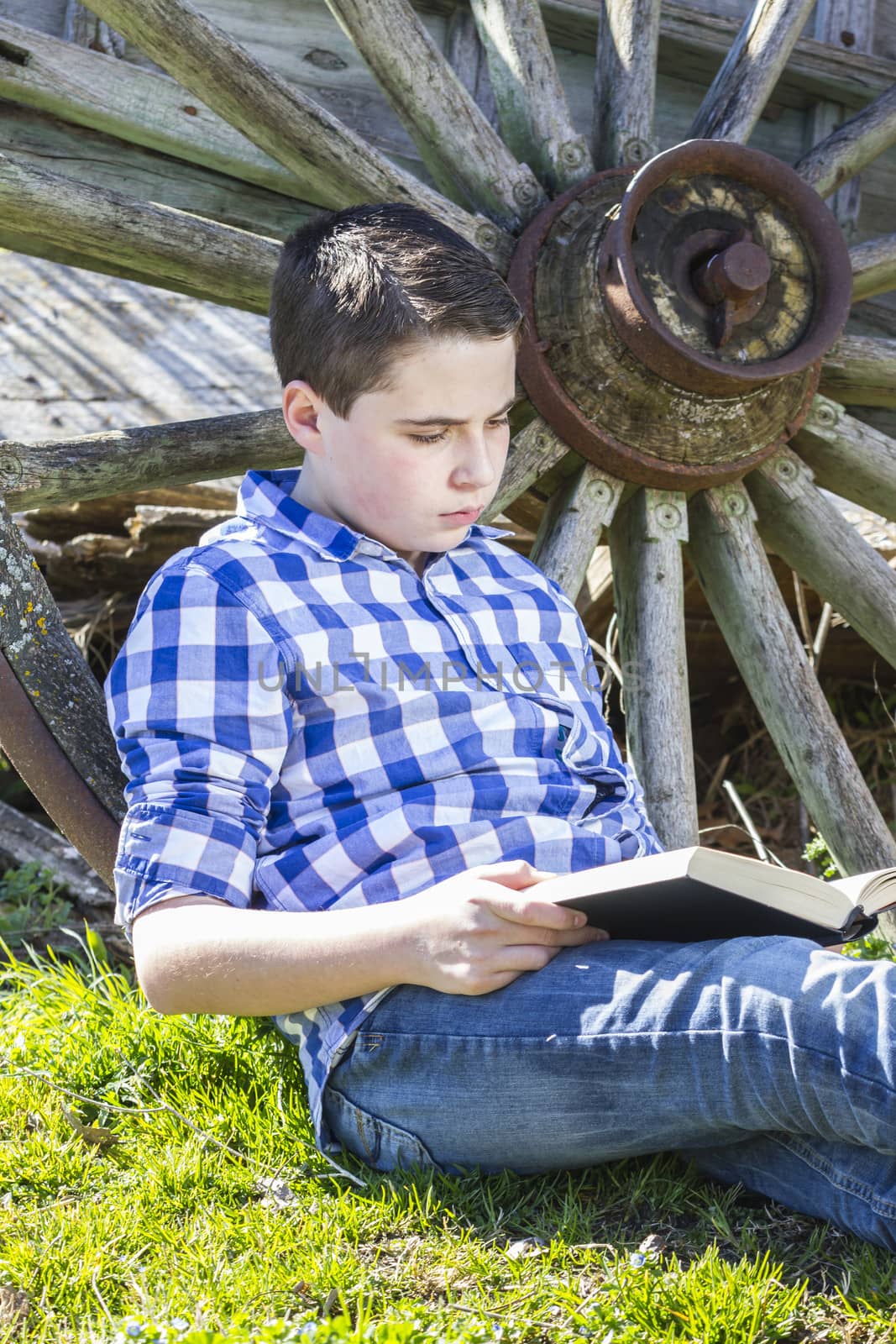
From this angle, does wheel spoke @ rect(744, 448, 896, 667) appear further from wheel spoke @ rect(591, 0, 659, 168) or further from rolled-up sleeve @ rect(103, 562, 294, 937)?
rolled-up sleeve @ rect(103, 562, 294, 937)

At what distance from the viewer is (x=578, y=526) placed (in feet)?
7.34

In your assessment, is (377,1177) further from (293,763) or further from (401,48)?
(401,48)

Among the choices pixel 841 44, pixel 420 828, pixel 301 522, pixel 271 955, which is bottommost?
pixel 271 955

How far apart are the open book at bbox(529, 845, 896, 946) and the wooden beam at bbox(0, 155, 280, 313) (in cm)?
131

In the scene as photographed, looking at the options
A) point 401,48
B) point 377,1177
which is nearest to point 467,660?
point 377,1177

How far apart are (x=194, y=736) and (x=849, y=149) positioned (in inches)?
72.7

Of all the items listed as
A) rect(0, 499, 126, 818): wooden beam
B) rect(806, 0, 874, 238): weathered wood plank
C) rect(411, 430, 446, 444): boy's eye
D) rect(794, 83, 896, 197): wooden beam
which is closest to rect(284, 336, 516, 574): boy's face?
rect(411, 430, 446, 444): boy's eye

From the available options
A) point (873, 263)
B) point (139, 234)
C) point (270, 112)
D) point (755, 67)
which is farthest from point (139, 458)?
point (873, 263)

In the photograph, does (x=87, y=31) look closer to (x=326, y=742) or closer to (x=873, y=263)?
(x=873, y=263)

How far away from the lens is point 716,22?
301 cm

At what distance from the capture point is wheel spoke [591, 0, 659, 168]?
239 cm

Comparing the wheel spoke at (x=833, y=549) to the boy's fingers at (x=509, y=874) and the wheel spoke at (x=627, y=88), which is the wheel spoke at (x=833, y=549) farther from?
the boy's fingers at (x=509, y=874)

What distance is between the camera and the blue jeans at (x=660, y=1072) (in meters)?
1.23

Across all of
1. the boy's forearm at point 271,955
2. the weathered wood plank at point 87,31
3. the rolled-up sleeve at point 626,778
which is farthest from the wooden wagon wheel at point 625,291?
the boy's forearm at point 271,955
